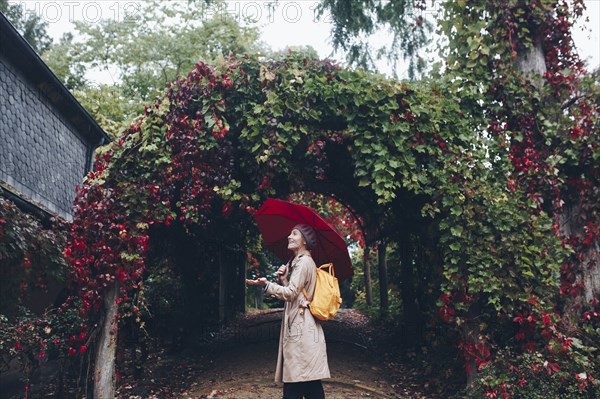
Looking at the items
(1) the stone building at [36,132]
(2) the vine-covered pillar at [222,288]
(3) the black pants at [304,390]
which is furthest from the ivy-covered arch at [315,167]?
(2) the vine-covered pillar at [222,288]

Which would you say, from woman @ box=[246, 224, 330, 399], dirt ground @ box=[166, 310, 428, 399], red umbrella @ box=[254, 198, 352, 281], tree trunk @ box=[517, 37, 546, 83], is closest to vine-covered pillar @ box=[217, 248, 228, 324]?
dirt ground @ box=[166, 310, 428, 399]

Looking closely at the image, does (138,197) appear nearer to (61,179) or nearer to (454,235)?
(454,235)

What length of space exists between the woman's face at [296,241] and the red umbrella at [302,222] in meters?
0.18

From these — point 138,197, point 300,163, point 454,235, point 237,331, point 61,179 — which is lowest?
point 237,331

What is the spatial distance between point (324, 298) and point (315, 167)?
308cm

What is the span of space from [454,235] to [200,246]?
5304 millimetres

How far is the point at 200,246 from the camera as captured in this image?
406 inches

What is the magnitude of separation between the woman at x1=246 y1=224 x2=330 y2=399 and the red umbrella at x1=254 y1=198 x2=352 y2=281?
0.28 m

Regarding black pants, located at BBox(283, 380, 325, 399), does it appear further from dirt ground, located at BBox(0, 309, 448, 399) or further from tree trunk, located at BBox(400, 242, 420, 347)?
tree trunk, located at BBox(400, 242, 420, 347)

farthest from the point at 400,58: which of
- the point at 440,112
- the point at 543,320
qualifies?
the point at 543,320

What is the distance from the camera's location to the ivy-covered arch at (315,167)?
6316 mm

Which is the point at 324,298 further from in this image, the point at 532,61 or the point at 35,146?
the point at 35,146

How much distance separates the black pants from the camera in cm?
436

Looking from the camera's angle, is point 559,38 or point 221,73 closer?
point 221,73
